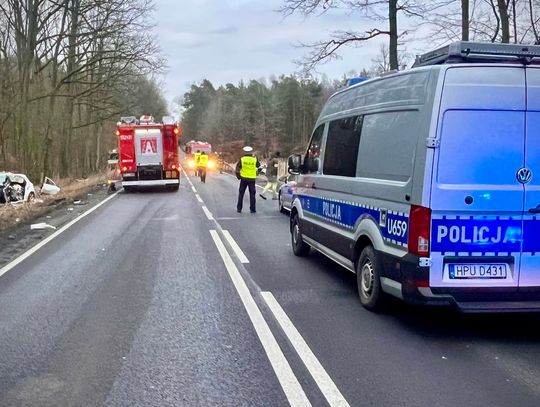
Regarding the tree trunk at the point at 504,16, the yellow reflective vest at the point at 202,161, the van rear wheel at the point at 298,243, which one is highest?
the tree trunk at the point at 504,16

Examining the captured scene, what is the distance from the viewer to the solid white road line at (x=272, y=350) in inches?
156

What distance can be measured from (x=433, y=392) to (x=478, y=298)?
1404mm

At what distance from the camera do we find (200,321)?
18.9 ft

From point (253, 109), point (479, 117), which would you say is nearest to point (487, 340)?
point (479, 117)

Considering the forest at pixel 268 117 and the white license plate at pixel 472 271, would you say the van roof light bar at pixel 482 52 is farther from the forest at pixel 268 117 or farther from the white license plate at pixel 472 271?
the forest at pixel 268 117

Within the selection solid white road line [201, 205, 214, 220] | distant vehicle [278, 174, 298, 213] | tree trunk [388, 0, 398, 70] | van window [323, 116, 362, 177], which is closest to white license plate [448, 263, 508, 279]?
van window [323, 116, 362, 177]

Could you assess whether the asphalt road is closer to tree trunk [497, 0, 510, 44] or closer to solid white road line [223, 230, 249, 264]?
solid white road line [223, 230, 249, 264]

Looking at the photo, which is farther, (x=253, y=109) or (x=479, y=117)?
(x=253, y=109)

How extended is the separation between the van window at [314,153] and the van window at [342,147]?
341 millimetres

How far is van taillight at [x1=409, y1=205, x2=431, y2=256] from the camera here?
5.09m

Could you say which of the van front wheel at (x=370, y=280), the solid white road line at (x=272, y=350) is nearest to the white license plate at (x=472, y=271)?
the van front wheel at (x=370, y=280)

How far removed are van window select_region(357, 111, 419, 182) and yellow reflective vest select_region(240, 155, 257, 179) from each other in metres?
9.40

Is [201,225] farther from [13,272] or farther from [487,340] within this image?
[487,340]

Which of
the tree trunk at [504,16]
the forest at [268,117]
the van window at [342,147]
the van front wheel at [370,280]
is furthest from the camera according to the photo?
the forest at [268,117]
